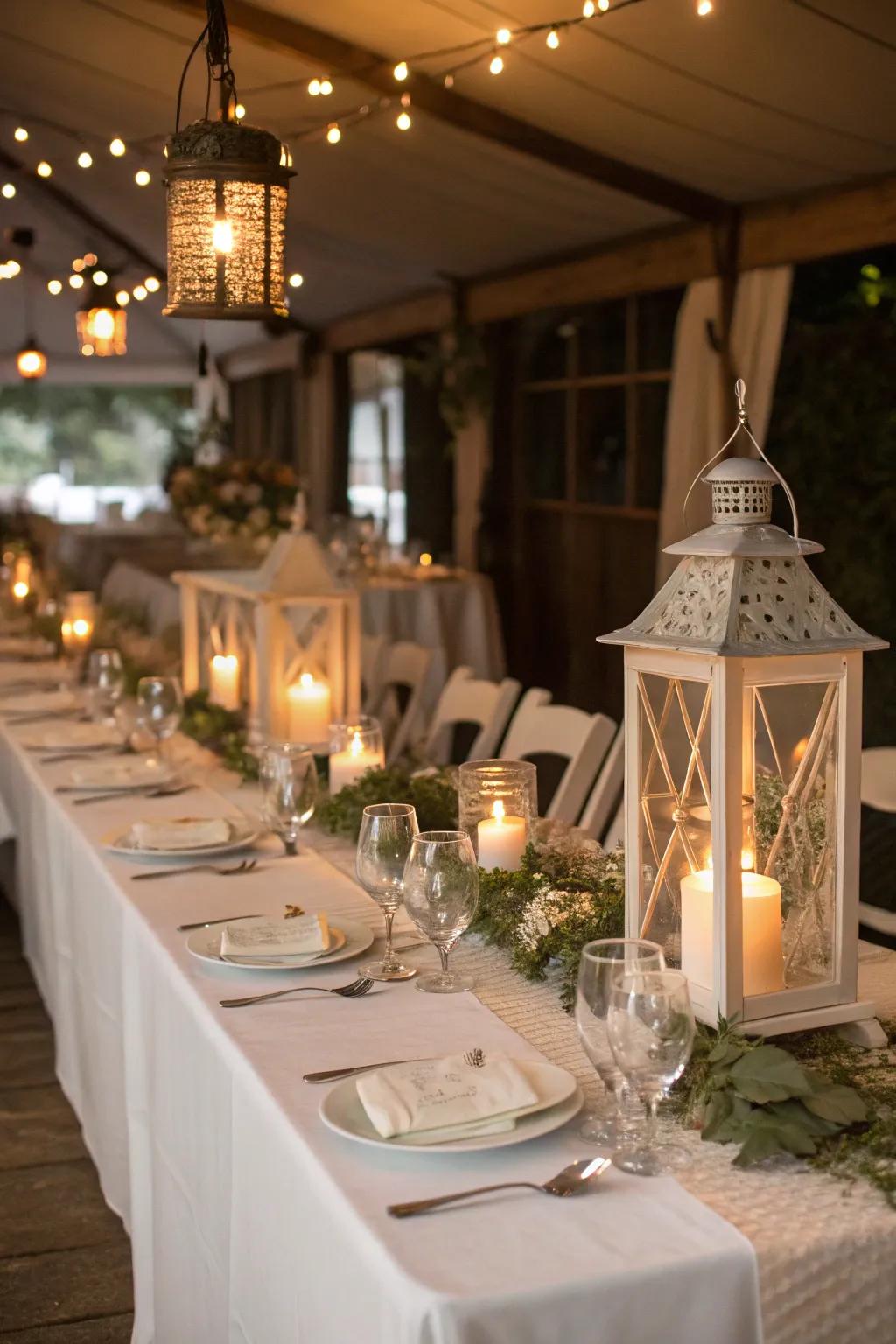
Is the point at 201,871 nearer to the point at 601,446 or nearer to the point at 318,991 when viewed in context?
the point at 318,991

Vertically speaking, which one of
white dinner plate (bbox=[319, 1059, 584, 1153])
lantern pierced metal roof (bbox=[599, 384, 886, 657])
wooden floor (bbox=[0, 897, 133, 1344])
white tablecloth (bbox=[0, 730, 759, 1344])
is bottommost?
wooden floor (bbox=[0, 897, 133, 1344])

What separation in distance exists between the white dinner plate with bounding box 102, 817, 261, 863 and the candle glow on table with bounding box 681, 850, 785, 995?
982mm

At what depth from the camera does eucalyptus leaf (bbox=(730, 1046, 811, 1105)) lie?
1.23 m

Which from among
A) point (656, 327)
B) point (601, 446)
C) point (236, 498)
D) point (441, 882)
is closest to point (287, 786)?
point (441, 882)

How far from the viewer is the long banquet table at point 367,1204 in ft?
3.46

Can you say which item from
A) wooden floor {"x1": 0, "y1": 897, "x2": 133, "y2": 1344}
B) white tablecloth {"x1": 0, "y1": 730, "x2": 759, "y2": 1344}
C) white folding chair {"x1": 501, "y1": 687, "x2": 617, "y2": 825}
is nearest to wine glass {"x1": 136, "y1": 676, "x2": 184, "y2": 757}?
white tablecloth {"x1": 0, "y1": 730, "x2": 759, "y2": 1344}

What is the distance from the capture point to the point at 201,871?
2.18 m

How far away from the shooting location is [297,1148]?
126 centimetres

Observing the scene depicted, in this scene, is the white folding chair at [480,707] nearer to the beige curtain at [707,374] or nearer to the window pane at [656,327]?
the beige curtain at [707,374]

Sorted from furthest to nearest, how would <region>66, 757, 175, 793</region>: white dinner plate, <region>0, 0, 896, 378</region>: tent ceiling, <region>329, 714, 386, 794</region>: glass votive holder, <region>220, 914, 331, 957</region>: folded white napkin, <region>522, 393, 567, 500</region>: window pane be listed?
<region>522, 393, 567, 500</region>: window pane
<region>0, 0, 896, 378</region>: tent ceiling
<region>66, 757, 175, 793</region>: white dinner plate
<region>329, 714, 386, 794</region>: glass votive holder
<region>220, 914, 331, 957</region>: folded white napkin

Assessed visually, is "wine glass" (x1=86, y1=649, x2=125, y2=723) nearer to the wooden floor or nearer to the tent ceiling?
the wooden floor

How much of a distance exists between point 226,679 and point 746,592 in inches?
82.2

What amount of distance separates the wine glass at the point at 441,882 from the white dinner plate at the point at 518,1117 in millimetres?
203

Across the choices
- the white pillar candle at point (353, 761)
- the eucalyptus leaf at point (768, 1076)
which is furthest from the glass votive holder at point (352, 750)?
the eucalyptus leaf at point (768, 1076)
